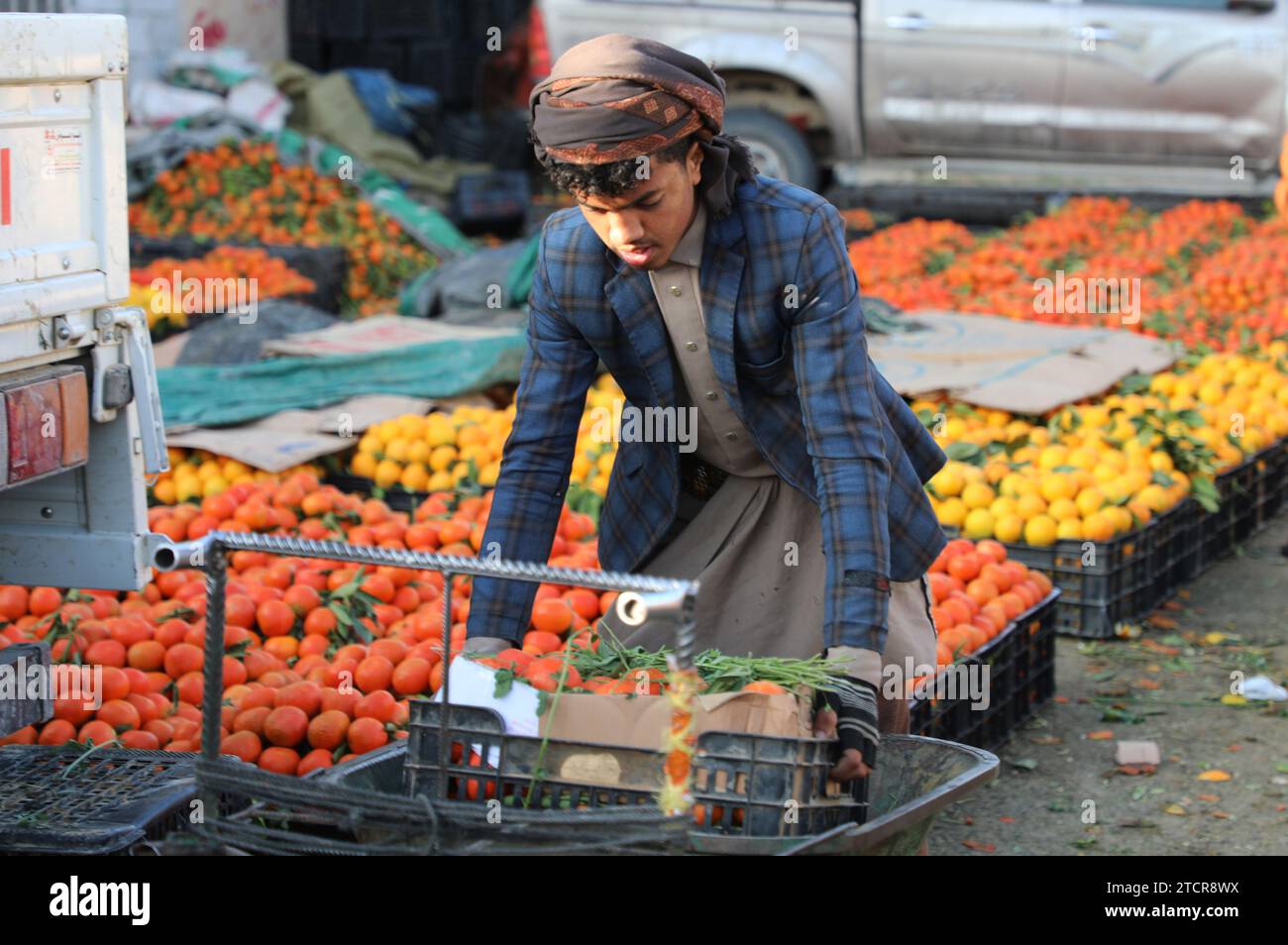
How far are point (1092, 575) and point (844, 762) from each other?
10.4 feet

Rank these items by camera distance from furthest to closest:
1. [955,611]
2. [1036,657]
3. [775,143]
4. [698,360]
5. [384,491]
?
[775,143] → [384,491] → [1036,657] → [955,611] → [698,360]

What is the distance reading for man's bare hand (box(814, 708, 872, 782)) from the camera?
101 inches

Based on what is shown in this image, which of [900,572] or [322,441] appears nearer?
[900,572]

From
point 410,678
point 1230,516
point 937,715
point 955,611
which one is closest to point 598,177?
point 410,678

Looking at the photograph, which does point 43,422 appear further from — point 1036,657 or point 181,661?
point 1036,657

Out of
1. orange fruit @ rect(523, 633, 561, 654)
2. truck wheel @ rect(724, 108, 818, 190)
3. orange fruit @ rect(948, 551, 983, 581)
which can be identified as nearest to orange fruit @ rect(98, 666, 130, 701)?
orange fruit @ rect(523, 633, 561, 654)

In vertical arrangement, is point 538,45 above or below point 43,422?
above

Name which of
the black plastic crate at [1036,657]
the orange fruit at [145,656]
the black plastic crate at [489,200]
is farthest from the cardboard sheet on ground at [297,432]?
the black plastic crate at [489,200]

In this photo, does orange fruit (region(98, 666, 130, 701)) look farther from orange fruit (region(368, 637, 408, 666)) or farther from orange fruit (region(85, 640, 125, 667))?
orange fruit (region(368, 637, 408, 666))

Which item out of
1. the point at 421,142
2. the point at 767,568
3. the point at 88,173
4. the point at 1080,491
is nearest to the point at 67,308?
the point at 88,173

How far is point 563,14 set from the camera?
11.4 m

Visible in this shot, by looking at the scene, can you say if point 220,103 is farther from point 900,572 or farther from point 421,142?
point 900,572

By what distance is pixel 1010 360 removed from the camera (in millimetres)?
7262

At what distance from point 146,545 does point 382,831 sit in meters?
1.47
